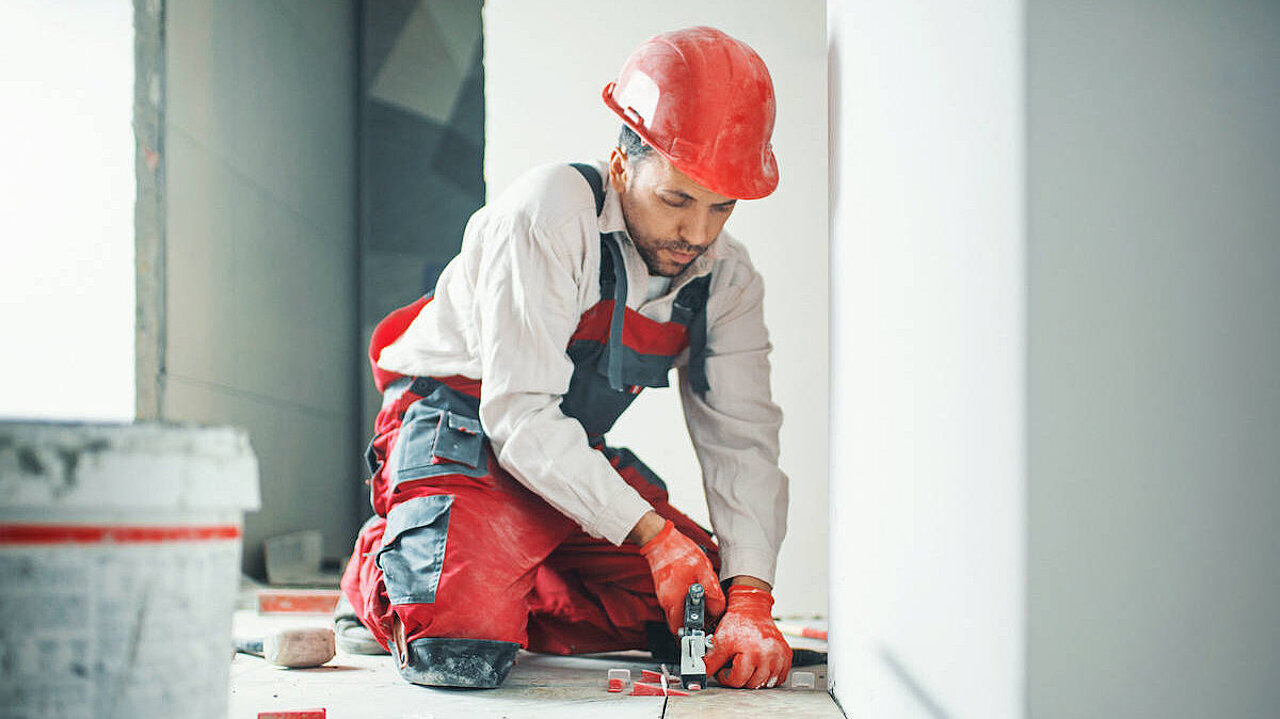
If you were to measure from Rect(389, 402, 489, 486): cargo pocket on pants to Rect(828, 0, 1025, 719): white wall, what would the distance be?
0.61 meters

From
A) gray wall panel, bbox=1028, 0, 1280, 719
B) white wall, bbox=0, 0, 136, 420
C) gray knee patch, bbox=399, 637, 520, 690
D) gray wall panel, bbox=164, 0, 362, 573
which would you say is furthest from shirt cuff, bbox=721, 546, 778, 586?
gray wall panel, bbox=164, 0, 362, 573

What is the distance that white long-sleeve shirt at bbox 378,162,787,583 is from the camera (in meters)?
1.74

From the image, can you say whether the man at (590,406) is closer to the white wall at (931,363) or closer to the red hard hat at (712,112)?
the red hard hat at (712,112)

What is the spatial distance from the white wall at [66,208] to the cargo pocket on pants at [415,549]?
88 cm

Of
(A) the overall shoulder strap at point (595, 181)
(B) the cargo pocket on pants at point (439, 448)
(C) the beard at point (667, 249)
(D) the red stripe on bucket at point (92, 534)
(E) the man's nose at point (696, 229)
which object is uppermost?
(A) the overall shoulder strap at point (595, 181)

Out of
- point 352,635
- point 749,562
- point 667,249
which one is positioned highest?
point 667,249

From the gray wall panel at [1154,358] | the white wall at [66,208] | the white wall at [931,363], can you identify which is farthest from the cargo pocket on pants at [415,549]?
the gray wall panel at [1154,358]

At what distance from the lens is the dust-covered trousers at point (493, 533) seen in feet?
5.65

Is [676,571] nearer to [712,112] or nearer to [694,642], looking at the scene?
[694,642]

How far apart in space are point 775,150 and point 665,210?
3.28 ft

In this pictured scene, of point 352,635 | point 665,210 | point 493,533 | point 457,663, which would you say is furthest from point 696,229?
point 352,635

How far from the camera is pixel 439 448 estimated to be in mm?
1850

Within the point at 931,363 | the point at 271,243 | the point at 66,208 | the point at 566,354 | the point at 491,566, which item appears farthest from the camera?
the point at 271,243

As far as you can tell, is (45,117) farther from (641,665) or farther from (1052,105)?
(1052,105)
